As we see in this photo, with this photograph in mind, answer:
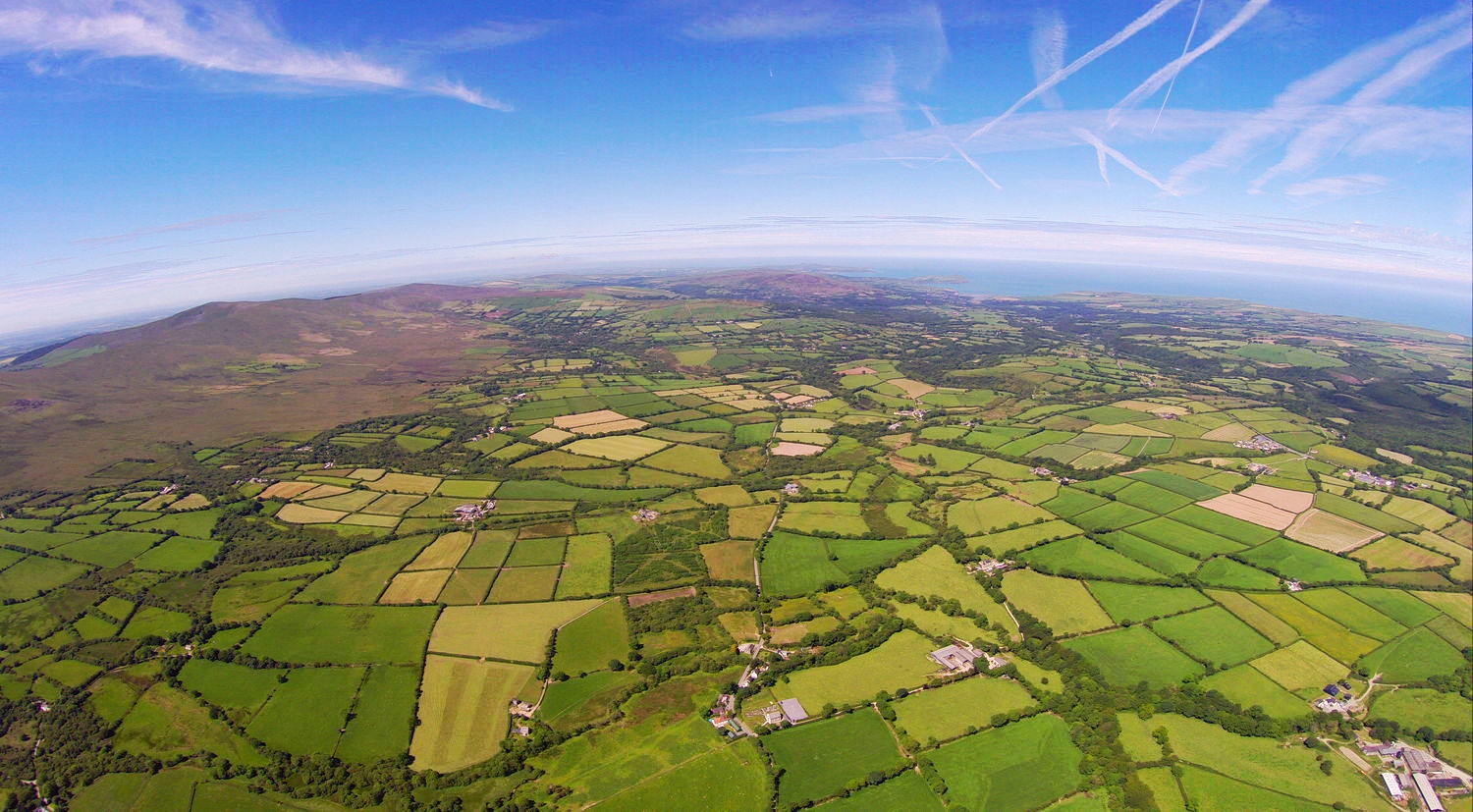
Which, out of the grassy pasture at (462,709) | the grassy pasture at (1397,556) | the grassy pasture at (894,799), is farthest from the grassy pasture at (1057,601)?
the grassy pasture at (462,709)

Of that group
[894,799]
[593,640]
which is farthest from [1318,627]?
[593,640]

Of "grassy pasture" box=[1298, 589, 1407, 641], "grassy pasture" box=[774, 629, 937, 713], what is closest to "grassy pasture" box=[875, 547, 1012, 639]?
"grassy pasture" box=[774, 629, 937, 713]

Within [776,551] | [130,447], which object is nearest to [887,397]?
[776,551]

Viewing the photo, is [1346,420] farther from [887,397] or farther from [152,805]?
[152,805]

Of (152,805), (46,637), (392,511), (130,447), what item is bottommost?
(152,805)

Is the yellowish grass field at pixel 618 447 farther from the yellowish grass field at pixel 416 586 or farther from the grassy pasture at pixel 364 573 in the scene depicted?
the yellowish grass field at pixel 416 586

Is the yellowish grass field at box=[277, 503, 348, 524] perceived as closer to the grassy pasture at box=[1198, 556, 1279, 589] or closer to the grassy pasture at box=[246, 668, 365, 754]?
the grassy pasture at box=[246, 668, 365, 754]

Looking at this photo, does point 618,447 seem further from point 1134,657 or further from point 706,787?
point 1134,657
